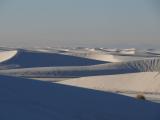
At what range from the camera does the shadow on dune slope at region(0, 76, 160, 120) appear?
46.2 feet

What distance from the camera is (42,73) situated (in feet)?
163

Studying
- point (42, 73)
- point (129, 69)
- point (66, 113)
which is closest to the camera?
point (66, 113)

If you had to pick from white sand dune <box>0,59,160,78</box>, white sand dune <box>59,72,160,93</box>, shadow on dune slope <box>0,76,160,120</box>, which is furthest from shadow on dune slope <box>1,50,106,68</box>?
shadow on dune slope <box>0,76,160,120</box>

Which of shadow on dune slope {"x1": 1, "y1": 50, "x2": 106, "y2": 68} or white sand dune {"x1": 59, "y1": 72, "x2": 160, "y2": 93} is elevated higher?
shadow on dune slope {"x1": 1, "y1": 50, "x2": 106, "y2": 68}

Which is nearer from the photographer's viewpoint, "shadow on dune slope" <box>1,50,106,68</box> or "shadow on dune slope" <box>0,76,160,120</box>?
"shadow on dune slope" <box>0,76,160,120</box>

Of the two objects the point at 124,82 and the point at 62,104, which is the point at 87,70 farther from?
the point at 62,104

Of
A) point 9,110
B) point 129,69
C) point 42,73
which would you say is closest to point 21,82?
point 9,110

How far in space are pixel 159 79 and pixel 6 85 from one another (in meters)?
21.9

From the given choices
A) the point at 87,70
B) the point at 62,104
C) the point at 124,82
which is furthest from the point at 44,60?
the point at 62,104

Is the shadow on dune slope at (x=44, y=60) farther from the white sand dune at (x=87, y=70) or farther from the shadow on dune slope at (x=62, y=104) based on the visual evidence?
the shadow on dune slope at (x=62, y=104)

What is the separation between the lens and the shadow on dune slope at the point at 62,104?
1409cm

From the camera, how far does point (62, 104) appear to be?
53.9 feet

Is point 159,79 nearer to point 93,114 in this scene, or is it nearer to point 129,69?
point 129,69

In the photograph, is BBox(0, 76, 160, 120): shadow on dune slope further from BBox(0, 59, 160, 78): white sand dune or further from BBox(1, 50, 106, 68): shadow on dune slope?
BBox(1, 50, 106, 68): shadow on dune slope
